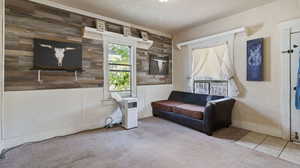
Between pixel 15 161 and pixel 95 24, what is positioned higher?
pixel 95 24

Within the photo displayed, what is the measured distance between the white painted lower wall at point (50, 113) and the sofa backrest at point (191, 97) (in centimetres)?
198

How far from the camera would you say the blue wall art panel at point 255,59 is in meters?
3.09

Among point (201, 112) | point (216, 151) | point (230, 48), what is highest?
point (230, 48)

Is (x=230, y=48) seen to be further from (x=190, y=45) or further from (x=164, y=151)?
(x=164, y=151)

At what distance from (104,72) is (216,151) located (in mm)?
2823

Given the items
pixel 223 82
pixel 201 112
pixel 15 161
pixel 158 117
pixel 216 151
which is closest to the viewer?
pixel 15 161

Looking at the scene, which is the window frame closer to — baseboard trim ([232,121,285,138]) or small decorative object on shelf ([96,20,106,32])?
small decorative object on shelf ([96,20,106,32])

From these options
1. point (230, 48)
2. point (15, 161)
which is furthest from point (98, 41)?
point (230, 48)

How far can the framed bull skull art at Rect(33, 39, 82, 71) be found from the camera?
9.09 feet

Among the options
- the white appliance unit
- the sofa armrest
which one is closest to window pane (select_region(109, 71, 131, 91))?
the white appliance unit

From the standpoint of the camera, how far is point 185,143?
2.67m

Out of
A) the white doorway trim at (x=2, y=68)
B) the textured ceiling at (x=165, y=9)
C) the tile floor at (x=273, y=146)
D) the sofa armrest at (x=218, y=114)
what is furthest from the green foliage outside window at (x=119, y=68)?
the tile floor at (x=273, y=146)

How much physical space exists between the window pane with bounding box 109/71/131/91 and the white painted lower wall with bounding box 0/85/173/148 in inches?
14.3

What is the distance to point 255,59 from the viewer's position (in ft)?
10.4
